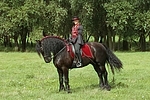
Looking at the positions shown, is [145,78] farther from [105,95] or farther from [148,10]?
[148,10]

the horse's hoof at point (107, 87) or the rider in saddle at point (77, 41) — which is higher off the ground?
the rider in saddle at point (77, 41)

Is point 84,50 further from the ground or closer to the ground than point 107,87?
further from the ground

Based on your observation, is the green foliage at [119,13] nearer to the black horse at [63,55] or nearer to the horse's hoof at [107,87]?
the black horse at [63,55]

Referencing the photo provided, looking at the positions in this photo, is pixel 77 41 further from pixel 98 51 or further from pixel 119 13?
pixel 119 13

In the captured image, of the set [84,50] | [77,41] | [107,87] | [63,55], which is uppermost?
[77,41]

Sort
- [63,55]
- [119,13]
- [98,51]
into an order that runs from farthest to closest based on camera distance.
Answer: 1. [119,13]
2. [98,51]
3. [63,55]

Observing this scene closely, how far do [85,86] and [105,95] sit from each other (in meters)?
2.37

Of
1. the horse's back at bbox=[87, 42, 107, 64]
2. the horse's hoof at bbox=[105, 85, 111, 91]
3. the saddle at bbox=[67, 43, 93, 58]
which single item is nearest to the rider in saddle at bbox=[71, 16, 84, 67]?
the saddle at bbox=[67, 43, 93, 58]

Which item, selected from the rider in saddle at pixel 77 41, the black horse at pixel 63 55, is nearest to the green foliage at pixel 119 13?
the black horse at pixel 63 55

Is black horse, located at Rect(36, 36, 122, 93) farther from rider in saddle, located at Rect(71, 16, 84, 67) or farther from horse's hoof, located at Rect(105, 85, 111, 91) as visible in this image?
rider in saddle, located at Rect(71, 16, 84, 67)

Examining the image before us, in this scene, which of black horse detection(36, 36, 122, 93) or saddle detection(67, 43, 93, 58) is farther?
saddle detection(67, 43, 93, 58)

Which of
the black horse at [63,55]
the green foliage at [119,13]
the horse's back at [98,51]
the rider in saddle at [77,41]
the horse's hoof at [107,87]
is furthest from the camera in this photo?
the green foliage at [119,13]

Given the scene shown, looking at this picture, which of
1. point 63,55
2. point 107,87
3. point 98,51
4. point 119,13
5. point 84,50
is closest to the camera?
point 63,55

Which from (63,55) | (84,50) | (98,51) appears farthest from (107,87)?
(63,55)
